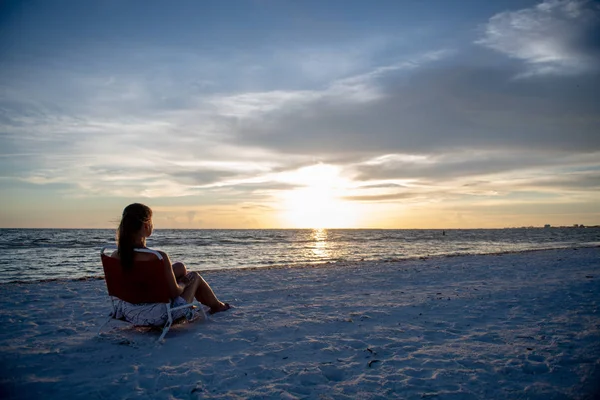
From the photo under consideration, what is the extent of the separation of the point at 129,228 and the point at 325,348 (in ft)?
9.45

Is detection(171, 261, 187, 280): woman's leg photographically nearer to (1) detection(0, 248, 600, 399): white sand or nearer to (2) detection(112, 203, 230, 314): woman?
(2) detection(112, 203, 230, 314): woman

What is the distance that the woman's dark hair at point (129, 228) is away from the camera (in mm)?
4410

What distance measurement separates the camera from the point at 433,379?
3.56 meters

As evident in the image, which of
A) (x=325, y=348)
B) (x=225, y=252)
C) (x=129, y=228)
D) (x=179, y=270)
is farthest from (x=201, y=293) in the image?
(x=225, y=252)

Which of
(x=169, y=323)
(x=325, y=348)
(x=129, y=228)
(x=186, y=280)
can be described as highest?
(x=129, y=228)

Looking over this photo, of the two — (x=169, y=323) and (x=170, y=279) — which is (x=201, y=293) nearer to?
(x=169, y=323)

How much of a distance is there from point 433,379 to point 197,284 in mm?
3551

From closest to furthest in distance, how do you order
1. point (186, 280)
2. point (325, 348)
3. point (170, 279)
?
1. point (325, 348)
2. point (170, 279)
3. point (186, 280)

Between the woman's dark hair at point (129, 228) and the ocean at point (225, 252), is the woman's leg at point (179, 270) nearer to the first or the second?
the woman's dark hair at point (129, 228)

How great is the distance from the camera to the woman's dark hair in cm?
441

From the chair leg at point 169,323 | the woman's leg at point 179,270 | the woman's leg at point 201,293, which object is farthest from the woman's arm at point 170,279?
the woman's leg at point 179,270

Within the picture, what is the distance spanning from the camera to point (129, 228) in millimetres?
4504

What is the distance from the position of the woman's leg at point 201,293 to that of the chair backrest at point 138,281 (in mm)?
475

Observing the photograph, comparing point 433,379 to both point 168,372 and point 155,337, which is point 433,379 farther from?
point 155,337
